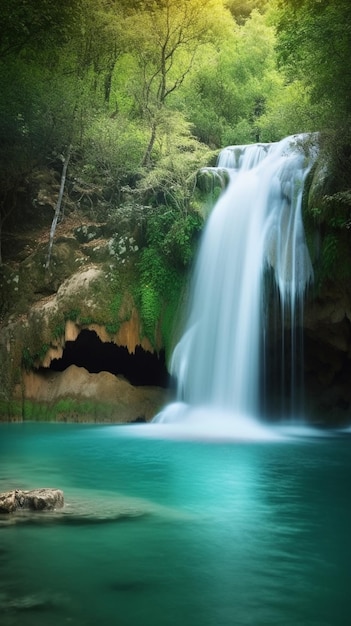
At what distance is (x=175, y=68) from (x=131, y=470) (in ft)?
74.2

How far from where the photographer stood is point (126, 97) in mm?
26406

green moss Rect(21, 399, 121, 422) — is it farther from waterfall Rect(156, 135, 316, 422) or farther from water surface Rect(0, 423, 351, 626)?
water surface Rect(0, 423, 351, 626)

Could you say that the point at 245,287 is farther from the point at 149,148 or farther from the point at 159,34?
the point at 159,34

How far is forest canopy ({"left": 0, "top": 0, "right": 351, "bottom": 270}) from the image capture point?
15438 mm

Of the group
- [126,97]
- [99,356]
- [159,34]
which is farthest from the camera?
[126,97]

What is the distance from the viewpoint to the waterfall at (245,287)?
15422 mm

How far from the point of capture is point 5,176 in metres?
20.2

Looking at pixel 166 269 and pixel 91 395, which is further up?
pixel 166 269

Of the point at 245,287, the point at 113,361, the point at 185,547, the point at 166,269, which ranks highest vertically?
the point at 166,269

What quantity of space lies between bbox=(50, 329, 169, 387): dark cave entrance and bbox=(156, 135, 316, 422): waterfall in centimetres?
101

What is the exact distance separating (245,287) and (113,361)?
14.3 feet

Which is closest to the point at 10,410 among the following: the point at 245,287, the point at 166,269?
the point at 166,269

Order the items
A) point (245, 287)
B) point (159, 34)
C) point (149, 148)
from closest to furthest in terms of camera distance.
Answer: point (245, 287) → point (149, 148) → point (159, 34)

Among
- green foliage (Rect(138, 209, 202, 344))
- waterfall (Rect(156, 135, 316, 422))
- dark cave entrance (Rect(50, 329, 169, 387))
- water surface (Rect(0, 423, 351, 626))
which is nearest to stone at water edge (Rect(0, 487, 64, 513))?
water surface (Rect(0, 423, 351, 626))
